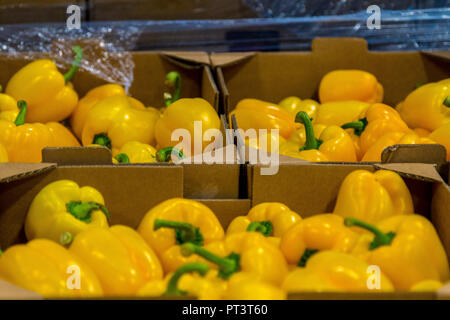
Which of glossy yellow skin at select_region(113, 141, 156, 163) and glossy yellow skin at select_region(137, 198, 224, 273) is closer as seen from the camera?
glossy yellow skin at select_region(137, 198, 224, 273)

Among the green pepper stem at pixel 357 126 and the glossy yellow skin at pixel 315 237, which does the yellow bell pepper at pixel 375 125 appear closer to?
the green pepper stem at pixel 357 126

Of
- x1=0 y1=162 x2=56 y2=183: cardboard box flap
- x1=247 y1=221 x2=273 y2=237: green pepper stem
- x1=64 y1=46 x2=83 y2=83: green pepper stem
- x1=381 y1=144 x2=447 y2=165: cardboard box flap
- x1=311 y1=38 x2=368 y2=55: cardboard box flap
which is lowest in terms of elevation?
x1=247 y1=221 x2=273 y2=237: green pepper stem

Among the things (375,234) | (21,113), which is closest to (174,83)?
(21,113)

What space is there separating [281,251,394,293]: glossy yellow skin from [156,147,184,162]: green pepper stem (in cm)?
73

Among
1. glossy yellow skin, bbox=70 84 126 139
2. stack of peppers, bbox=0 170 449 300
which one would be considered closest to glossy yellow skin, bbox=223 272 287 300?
stack of peppers, bbox=0 170 449 300

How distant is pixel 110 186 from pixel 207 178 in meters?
0.25

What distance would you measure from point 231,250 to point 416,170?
1.71 feet

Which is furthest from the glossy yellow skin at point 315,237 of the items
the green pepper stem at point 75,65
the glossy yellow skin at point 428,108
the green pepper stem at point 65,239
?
the green pepper stem at point 75,65

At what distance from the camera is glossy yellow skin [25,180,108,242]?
138 cm

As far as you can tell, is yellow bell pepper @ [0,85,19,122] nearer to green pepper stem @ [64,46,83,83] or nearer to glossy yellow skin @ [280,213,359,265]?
green pepper stem @ [64,46,83,83]

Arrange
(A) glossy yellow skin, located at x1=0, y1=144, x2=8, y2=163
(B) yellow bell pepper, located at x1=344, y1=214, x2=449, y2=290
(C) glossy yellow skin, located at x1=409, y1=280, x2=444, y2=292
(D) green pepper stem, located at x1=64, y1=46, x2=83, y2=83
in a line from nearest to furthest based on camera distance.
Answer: (C) glossy yellow skin, located at x1=409, y1=280, x2=444, y2=292
(B) yellow bell pepper, located at x1=344, y1=214, x2=449, y2=290
(A) glossy yellow skin, located at x1=0, y1=144, x2=8, y2=163
(D) green pepper stem, located at x1=64, y1=46, x2=83, y2=83

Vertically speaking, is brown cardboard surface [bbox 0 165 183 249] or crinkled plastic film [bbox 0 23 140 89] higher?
crinkled plastic film [bbox 0 23 140 89]

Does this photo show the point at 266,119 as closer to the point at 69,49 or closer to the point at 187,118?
the point at 187,118
